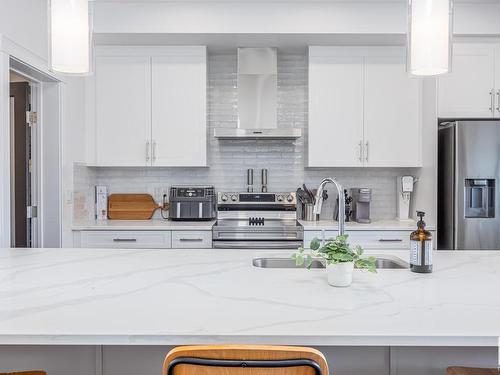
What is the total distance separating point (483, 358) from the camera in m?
1.35

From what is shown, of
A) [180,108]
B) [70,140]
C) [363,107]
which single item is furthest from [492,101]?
[70,140]

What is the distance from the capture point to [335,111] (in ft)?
11.8

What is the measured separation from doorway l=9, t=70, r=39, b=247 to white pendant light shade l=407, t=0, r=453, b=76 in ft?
8.96

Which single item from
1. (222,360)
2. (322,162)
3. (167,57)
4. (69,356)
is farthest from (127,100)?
(222,360)

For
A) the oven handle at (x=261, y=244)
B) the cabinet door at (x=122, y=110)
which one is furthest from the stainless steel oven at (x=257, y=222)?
the cabinet door at (x=122, y=110)

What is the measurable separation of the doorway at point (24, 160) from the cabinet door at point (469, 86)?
331cm

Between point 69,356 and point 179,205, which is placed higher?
point 179,205

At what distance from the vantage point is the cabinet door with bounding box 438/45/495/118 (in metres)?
3.36

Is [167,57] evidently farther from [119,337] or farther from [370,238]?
[119,337]

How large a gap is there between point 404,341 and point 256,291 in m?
0.53

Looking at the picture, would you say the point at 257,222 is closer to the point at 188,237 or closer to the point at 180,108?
the point at 188,237

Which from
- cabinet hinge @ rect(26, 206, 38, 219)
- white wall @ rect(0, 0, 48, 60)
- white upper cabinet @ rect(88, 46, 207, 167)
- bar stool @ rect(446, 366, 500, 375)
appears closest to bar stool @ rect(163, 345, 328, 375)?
bar stool @ rect(446, 366, 500, 375)

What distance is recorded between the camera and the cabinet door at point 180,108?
3615 millimetres

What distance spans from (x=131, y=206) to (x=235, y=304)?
9.65 feet
